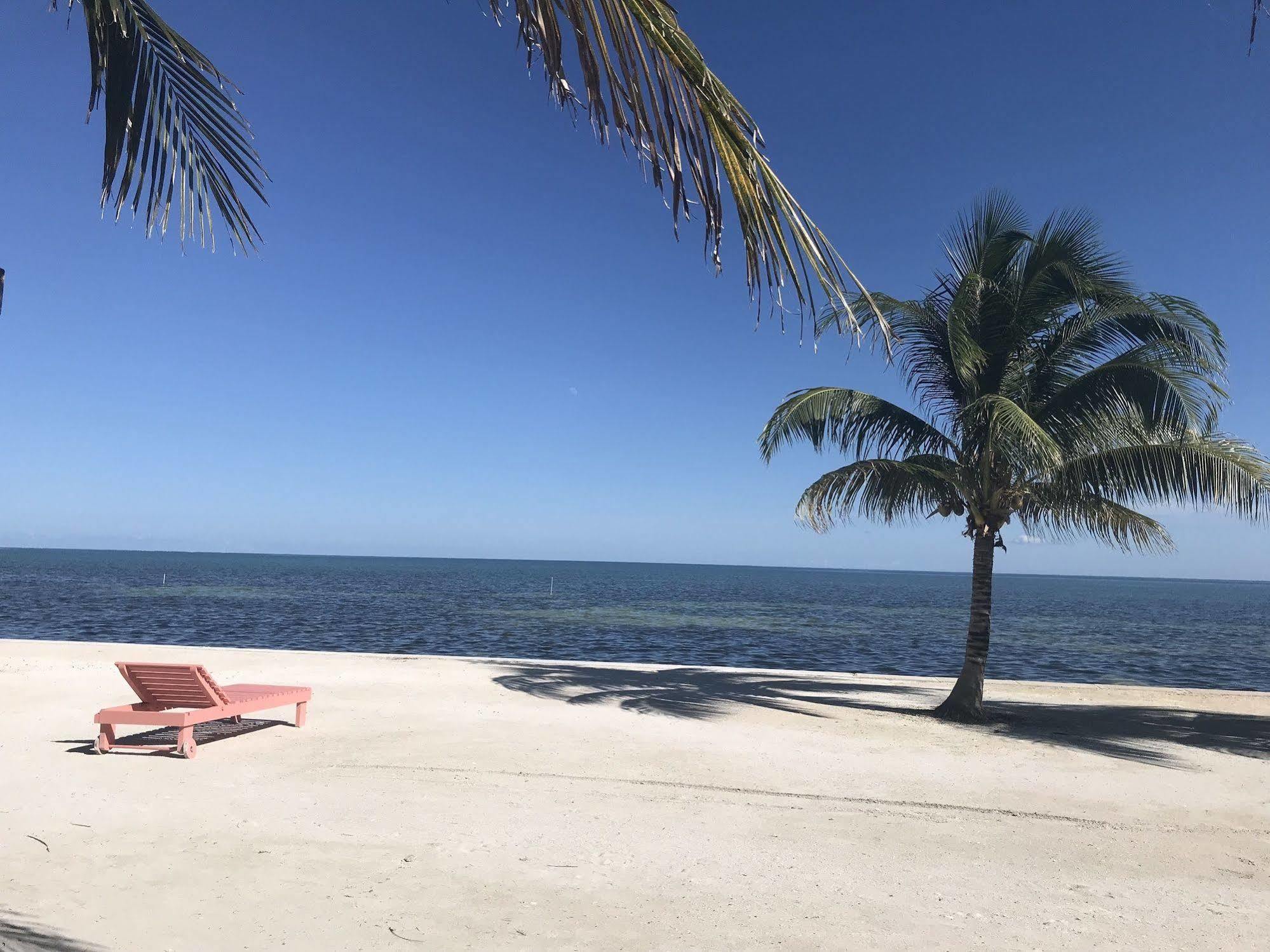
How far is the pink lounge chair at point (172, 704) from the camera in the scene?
26.9 feet

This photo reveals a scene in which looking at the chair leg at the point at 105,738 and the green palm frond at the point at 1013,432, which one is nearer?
Answer: the chair leg at the point at 105,738

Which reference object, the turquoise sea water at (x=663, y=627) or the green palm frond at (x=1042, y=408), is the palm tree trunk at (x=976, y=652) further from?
the turquoise sea water at (x=663, y=627)

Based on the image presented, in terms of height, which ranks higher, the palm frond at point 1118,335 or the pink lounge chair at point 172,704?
the palm frond at point 1118,335

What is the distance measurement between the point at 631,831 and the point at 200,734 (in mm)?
5317

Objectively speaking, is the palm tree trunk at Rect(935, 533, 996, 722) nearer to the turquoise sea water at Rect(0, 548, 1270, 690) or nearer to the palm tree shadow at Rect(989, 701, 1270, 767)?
the palm tree shadow at Rect(989, 701, 1270, 767)

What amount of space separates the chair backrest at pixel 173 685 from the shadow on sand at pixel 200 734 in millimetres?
410

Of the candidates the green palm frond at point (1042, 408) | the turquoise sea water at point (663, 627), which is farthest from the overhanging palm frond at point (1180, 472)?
the turquoise sea water at point (663, 627)

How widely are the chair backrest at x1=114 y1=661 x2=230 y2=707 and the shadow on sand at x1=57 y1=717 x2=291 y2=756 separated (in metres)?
0.41

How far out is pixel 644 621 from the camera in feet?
148

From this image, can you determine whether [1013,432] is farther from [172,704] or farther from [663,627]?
[663,627]

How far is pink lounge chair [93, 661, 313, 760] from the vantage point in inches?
323

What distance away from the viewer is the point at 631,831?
6.37m

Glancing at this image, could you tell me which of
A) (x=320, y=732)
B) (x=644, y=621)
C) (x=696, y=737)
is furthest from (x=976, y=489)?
(x=644, y=621)

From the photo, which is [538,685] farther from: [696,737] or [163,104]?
[163,104]
